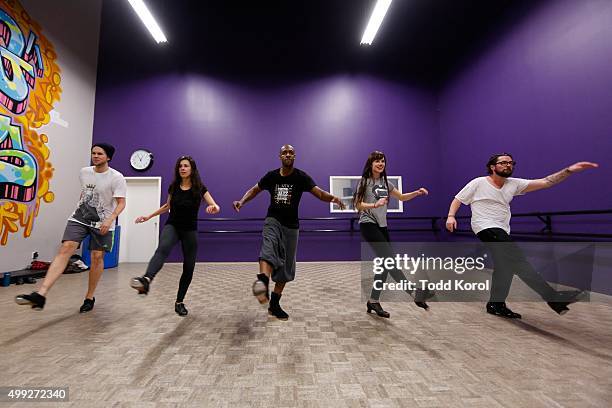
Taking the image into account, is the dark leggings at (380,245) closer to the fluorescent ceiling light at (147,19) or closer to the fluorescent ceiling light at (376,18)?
the fluorescent ceiling light at (376,18)

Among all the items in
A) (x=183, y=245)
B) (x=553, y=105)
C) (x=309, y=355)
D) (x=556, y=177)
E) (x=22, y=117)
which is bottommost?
(x=309, y=355)

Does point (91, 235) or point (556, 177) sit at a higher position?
point (556, 177)

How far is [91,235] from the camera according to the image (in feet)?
8.23

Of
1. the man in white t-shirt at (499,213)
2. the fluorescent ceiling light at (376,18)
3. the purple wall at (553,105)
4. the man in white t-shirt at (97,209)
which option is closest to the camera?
the man in white t-shirt at (499,213)

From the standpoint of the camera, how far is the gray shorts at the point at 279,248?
2078 mm

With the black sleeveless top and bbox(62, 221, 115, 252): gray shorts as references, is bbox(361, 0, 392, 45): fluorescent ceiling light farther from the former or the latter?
bbox(62, 221, 115, 252): gray shorts

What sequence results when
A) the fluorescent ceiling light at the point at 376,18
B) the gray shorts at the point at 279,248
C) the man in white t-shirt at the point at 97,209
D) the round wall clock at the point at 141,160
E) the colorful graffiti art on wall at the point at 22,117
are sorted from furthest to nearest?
the round wall clock at the point at 141,160 → the fluorescent ceiling light at the point at 376,18 → the colorful graffiti art on wall at the point at 22,117 → the man in white t-shirt at the point at 97,209 → the gray shorts at the point at 279,248

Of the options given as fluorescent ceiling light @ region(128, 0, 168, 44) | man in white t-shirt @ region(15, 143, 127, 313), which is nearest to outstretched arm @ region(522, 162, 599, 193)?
man in white t-shirt @ region(15, 143, 127, 313)

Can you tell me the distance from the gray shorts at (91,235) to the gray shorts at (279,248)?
4.86ft

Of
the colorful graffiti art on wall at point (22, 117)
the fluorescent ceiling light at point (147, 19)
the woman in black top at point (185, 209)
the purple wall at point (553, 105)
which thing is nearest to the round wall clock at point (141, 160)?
the colorful graffiti art on wall at point (22, 117)

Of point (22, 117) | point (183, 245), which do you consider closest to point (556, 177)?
point (183, 245)

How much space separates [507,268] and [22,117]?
6883 millimetres

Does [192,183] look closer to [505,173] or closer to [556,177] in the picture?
[505,173]

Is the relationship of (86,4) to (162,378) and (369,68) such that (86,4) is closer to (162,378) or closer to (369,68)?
(369,68)
